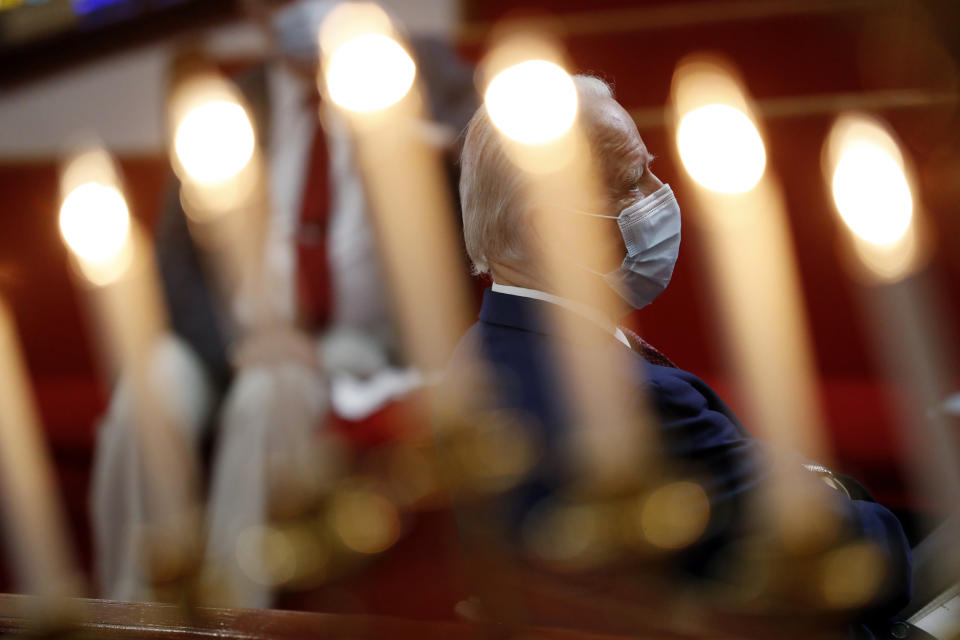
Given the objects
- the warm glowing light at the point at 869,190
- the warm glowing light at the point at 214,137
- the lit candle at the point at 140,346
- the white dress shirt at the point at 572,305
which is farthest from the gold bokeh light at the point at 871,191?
the lit candle at the point at 140,346

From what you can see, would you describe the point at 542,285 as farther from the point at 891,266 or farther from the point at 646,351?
the point at 891,266

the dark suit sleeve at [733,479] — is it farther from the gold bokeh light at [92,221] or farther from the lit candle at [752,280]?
the gold bokeh light at [92,221]

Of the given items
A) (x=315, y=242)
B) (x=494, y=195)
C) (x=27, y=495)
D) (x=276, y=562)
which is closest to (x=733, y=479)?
(x=494, y=195)

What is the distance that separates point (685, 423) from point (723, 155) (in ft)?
0.30

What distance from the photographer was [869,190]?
12.4 inches

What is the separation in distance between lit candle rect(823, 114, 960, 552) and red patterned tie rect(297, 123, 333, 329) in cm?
51

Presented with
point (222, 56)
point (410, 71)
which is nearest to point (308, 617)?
point (410, 71)

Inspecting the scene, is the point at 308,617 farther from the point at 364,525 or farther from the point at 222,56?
the point at 222,56

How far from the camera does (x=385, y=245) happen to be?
0.66m

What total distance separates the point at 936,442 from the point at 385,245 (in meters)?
0.40

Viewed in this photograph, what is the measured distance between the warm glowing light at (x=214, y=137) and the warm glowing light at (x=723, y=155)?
1.04 ft

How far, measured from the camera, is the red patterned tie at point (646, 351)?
11.6 inches

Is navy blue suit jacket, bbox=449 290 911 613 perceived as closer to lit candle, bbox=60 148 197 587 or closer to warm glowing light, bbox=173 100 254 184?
warm glowing light, bbox=173 100 254 184

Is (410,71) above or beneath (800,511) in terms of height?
above
